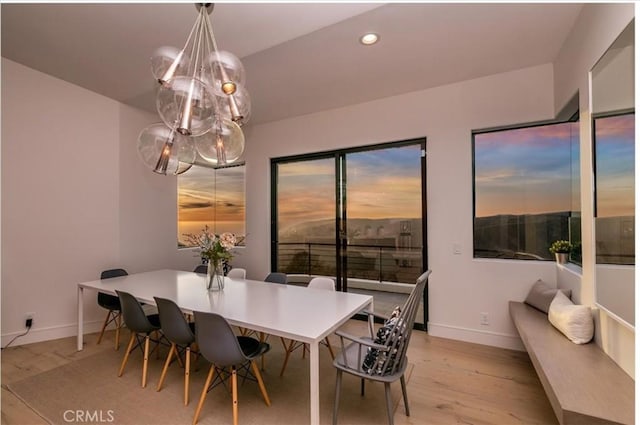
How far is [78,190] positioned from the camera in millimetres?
3564

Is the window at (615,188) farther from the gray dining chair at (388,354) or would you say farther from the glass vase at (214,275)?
the glass vase at (214,275)

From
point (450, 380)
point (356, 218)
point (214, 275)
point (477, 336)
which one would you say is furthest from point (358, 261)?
point (214, 275)

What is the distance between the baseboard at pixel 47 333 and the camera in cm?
313

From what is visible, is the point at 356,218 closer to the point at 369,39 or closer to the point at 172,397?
the point at 369,39

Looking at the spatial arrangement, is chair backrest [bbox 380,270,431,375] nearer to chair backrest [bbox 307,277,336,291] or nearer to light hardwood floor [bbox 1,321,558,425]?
light hardwood floor [bbox 1,321,558,425]

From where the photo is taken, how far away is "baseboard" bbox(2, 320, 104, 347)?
3.13 meters

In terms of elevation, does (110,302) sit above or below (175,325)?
below

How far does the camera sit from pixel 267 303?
230 cm

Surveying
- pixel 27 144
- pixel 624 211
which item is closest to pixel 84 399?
pixel 27 144

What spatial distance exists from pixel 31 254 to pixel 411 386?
13.5 ft

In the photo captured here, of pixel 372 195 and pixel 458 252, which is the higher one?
pixel 372 195

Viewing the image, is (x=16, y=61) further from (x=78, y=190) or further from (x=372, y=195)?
(x=372, y=195)

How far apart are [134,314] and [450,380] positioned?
8.87ft

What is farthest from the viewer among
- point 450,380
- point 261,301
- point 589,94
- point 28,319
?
point 28,319
